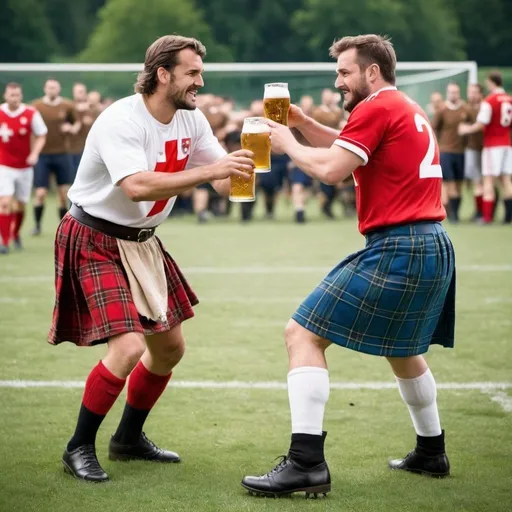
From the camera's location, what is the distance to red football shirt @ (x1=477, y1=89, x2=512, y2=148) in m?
15.4

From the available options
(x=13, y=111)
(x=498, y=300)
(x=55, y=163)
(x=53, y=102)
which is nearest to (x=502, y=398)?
(x=498, y=300)

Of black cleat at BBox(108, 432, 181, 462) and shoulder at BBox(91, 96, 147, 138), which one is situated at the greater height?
shoulder at BBox(91, 96, 147, 138)

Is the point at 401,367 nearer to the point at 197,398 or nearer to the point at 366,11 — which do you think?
the point at 197,398

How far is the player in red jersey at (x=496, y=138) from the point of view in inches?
605

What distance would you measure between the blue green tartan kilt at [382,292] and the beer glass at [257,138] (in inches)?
21.1

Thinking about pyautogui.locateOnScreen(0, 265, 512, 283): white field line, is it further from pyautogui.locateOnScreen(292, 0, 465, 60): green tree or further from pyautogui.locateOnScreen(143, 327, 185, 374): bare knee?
pyautogui.locateOnScreen(292, 0, 465, 60): green tree

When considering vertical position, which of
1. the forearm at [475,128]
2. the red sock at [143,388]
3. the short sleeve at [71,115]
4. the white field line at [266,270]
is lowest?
the white field line at [266,270]

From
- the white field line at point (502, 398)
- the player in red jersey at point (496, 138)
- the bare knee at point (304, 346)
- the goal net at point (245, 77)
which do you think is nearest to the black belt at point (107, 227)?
the bare knee at point (304, 346)

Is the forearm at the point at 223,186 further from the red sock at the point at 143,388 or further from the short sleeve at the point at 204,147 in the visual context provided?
the red sock at the point at 143,388

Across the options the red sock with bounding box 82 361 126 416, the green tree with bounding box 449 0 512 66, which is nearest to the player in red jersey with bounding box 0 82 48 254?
the red sock with bounding box 82 361 126 416

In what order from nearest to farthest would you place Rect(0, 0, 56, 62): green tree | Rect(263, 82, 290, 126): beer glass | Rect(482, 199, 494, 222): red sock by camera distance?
1. Rect(263, 82, 290, 126): beer glass
2. Rect(482, 199, 494, 222): red sock
3. Rect(0, 0, 56, 62): green tree

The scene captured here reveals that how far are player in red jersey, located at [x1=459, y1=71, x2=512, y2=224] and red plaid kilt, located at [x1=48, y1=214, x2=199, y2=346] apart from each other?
1146 centimetres

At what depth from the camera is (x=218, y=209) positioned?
18.4 meters

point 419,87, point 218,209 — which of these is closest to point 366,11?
point 419,87
